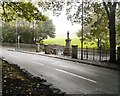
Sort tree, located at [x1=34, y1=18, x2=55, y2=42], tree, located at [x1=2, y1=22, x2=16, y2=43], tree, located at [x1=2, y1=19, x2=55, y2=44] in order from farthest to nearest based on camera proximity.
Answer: tree, located at [x1=2, y1=22, x2=16, y2=43] < tree, located at [x1=2, y1=19, x2=55, y2=44] < tree, located at [x1=34, y1=18, x2=55, y2=42]

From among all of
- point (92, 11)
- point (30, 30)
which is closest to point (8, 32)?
point (30, 30)


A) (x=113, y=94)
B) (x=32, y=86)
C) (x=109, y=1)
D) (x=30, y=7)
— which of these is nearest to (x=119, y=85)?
(x=113, y=94)

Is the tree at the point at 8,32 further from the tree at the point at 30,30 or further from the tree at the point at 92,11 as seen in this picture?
the tree at the point at 92,11

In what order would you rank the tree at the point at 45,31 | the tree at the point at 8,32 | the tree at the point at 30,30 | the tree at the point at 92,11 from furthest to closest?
the tree at the point at 8,32 → the tree at the point at 30,30 → the tree at the point at 45,31 → the tree at the point at 92,11

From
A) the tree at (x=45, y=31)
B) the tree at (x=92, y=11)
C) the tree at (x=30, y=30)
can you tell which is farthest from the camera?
the tree at (x=30, y=30)

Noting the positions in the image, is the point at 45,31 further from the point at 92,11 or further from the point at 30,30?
the point at 92,11

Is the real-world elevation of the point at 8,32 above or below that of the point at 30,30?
below

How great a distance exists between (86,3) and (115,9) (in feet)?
12.2

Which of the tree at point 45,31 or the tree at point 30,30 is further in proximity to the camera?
the tree at point 30,30

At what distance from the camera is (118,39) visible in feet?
120

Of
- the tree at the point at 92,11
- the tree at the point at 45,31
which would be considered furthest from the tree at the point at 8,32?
the tree at the point at 92,11

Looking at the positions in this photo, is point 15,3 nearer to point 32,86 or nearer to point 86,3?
point 32,86

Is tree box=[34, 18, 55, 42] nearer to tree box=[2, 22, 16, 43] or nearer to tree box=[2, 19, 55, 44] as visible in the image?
tree box=[2, 19, 55, 44]

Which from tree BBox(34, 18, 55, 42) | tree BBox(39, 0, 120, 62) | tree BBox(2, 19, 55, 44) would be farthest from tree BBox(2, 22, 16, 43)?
tree BBox(39, 0, 120, 62)
